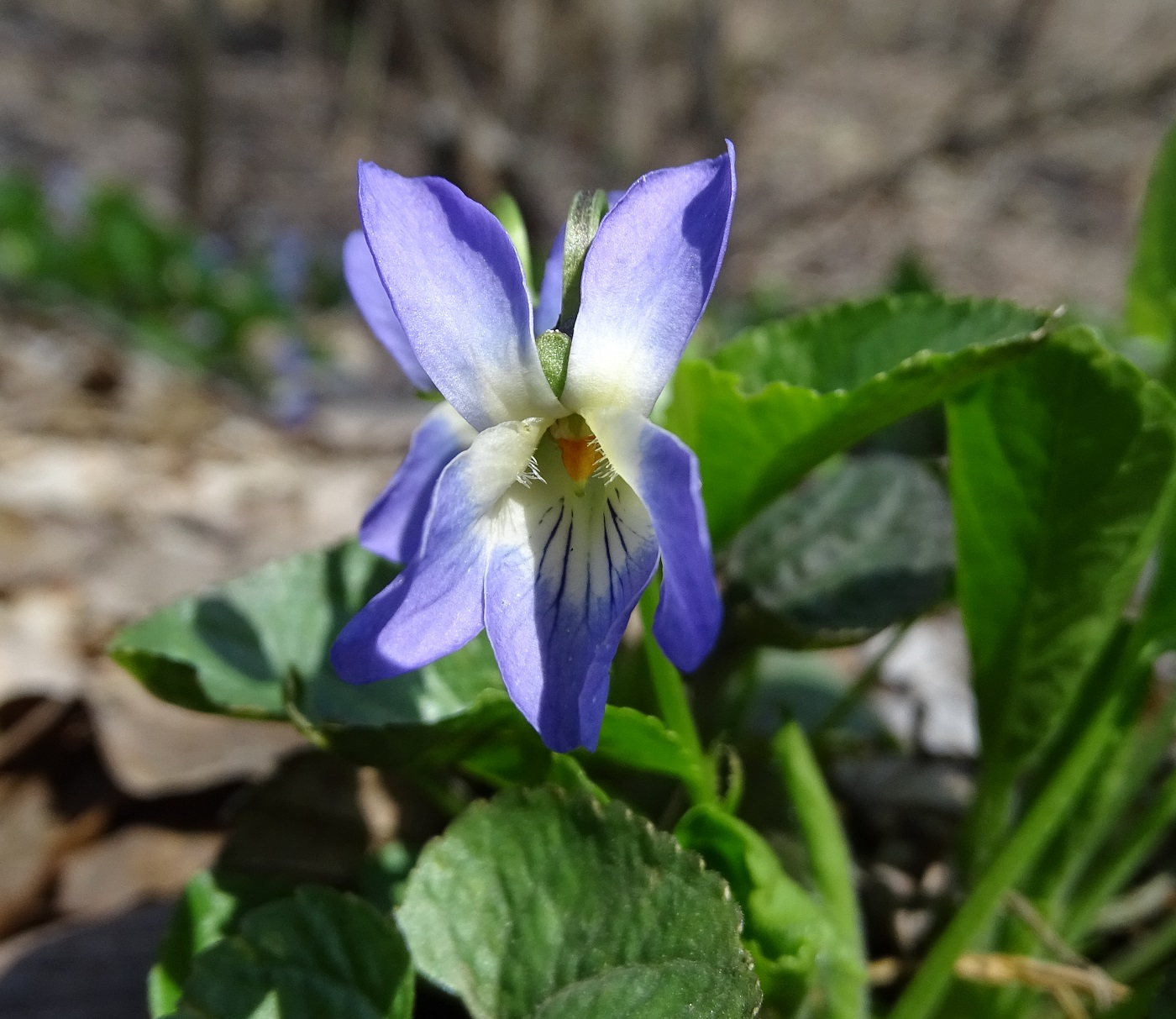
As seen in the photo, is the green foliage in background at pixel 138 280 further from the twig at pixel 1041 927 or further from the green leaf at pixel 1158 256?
the twig at pixel 1041 927

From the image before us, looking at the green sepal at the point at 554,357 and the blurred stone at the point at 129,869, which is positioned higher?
the green sepal at the point at 554,357

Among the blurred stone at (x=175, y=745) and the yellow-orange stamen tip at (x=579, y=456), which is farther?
the blurred stone at (x=175, y=745)

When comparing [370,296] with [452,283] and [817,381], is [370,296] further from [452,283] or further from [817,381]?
[817,381]

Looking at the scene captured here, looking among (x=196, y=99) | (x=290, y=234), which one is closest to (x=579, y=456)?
(x=290, y=234)

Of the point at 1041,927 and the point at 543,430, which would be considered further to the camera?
the point at 1041,927

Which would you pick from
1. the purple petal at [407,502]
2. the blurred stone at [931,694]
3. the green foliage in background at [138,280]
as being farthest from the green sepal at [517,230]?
the green foliage in background at [138,280]

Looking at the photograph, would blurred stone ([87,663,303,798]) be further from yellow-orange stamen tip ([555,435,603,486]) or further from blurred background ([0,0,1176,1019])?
yellow-orange stamen tip ([555,435,603,486])
